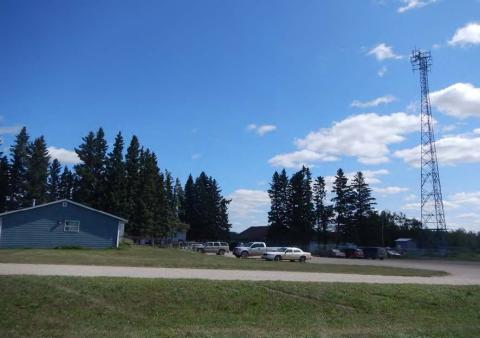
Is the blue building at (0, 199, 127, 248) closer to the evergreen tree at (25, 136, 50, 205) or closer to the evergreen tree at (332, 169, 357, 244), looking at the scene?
the evergreen tree at (25, 136, 50, 205)

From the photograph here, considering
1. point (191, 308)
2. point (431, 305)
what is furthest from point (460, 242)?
point (191, 308)

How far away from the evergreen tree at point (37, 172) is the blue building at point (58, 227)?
36.6 meters

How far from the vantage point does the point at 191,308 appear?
1262cm

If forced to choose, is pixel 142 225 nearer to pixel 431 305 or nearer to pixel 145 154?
pixel 145 154

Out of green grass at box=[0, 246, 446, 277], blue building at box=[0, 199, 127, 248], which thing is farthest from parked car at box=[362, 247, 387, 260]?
blue building at box=[0, 199, 127, 248]

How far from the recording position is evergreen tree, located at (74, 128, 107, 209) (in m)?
68.2

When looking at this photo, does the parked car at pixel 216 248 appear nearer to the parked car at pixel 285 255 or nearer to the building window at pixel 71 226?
the parked car at pixel 285 255

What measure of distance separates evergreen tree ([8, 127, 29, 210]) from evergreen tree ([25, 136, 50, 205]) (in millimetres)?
591

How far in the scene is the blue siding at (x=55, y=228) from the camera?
135ft

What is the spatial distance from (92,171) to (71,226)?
1151 inches

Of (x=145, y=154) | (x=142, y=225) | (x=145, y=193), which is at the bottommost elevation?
(x=142, y=225)

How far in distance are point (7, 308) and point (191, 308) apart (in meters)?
4.27

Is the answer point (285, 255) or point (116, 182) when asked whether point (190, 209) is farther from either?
point (285, 255)

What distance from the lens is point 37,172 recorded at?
78.3 m
